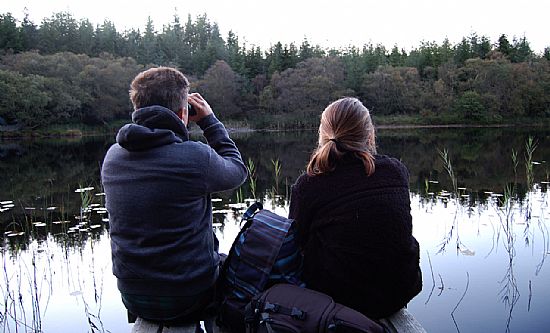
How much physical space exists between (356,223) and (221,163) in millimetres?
497

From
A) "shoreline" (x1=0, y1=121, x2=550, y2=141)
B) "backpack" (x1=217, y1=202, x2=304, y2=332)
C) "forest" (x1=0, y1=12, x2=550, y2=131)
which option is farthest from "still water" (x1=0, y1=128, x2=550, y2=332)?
"forest" (x1=0, y1=12, x2=550, y2=131)

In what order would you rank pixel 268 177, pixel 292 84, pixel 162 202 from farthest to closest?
pixel 292 84, pixel 268 177, pixel 162 202

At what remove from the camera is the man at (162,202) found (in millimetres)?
1505

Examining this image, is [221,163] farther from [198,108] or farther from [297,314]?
[297,314]

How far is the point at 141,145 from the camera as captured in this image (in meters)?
1.51

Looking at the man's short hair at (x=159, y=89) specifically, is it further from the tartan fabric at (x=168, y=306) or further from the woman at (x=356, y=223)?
the tartan fabric at (x=168, y=306)

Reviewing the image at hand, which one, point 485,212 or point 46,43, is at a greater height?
point 46,43

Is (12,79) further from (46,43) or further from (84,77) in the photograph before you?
(46,43)

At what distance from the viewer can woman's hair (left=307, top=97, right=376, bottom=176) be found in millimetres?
1613

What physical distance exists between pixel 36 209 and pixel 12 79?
21660 mm

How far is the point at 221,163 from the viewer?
63.2 inches

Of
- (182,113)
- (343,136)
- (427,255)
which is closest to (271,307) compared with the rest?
(343,136)

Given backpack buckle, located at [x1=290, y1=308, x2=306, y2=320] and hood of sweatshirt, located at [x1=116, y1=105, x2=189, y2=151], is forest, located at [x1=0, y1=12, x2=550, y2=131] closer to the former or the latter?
hood of sweatshirt, located at [x1=116, y1=105, x2=189, y2=151]

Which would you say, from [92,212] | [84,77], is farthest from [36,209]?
[84,77]
